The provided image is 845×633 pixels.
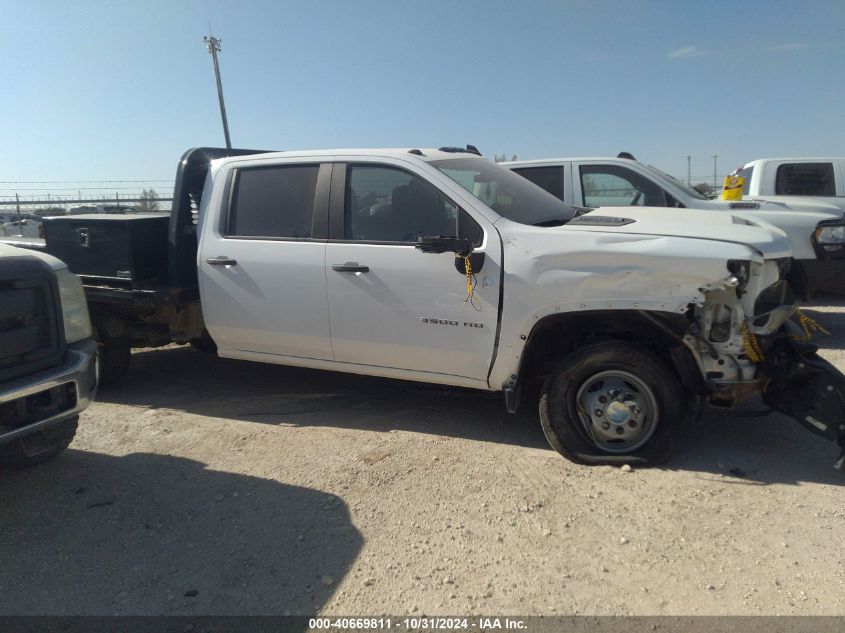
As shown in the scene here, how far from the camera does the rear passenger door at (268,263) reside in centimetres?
461

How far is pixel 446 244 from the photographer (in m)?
3.91

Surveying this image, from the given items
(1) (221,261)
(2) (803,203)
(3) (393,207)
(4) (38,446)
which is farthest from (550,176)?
(4) (38,446)

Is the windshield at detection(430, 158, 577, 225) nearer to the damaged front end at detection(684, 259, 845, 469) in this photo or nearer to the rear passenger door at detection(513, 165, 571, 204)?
the damaged front end at detection(684, 259, 845, 469)

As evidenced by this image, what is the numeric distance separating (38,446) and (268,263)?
73.9 inches

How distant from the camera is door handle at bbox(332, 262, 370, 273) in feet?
14.3

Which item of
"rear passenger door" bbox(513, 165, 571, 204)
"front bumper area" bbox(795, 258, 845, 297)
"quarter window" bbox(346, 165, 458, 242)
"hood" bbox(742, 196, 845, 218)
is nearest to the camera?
"quarter window" bbox(346, 165, 458, 242)

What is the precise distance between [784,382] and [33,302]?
14.1ft

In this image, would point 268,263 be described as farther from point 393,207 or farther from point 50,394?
point 50,394

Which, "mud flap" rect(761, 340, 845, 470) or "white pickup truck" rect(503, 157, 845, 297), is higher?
"white pickup truck" rect(503, 157, 845, 297)

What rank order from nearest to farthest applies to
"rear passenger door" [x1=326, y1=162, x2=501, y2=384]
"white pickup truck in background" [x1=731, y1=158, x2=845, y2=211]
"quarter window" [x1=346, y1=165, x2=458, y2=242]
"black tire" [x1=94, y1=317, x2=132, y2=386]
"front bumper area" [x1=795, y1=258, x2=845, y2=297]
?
"rear passenger door" [x1=326, y1=162, x2=501, y2=384], "quarter window" [x1=346, y1=165, x2=458, y2=242], "black tire" [x1=94, y1=317, x2=132, y2=386], "front bumper area" [x1=795, y1=258, x2=845, y2=297], "white pickup truck in background" [x1=731, y1=158, x2=845, y2=211]

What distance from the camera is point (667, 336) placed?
12.3 feet

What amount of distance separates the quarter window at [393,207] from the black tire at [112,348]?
248cm

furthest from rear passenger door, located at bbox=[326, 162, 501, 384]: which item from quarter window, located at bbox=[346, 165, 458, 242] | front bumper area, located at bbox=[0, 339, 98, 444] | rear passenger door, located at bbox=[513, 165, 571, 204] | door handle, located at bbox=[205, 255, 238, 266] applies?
rear passenger door, located at bbox=[513, 165, 571, 204]

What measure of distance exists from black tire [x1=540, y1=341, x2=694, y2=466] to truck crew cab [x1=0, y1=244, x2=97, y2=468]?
9.12 feet
